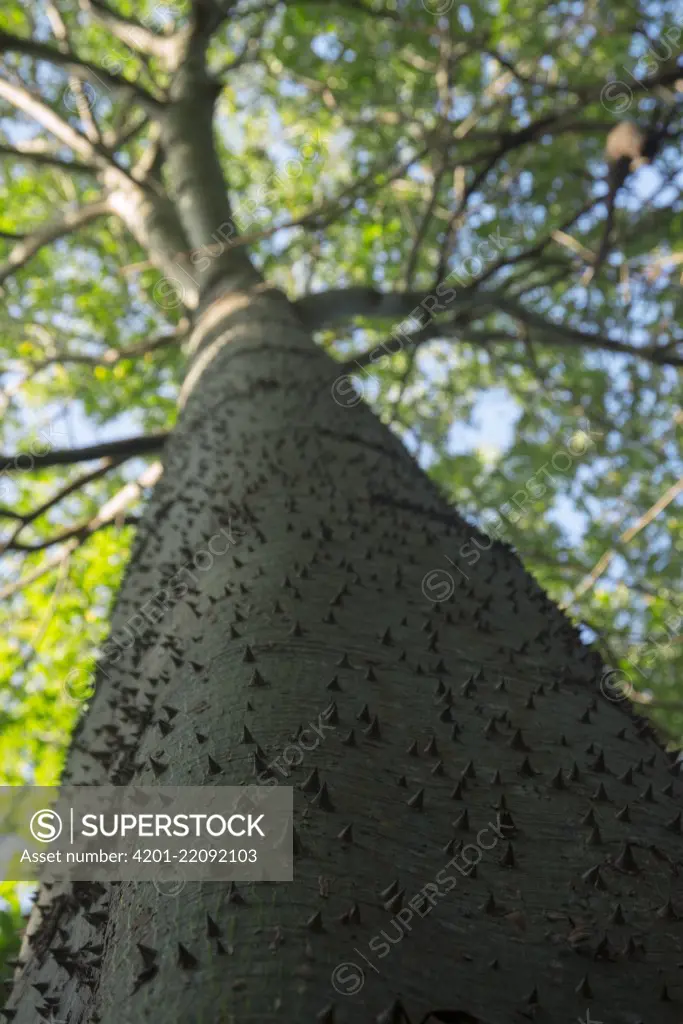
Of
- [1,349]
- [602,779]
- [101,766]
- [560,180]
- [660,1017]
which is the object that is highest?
[560,180]

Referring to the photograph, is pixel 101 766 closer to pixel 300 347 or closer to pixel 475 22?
pixel 300 347

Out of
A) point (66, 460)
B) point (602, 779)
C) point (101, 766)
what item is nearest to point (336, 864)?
point (602, 779)

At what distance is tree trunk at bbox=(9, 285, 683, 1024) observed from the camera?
1.06m

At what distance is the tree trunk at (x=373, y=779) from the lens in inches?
41.6

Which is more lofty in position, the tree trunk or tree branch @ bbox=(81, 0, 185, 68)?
tree branch @ bbox=(81, 0, 185, 68)

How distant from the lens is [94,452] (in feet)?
14.9

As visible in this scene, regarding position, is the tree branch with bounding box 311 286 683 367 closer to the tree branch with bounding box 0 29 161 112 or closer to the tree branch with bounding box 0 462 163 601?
the tree branch with bounding box 0 462 163 601

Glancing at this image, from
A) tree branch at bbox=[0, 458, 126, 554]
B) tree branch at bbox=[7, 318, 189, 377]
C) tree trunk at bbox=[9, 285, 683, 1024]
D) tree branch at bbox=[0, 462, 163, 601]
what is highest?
tree branch at bbox=[7, 318, 189, 377]

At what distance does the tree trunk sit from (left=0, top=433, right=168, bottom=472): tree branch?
1595 millimetres

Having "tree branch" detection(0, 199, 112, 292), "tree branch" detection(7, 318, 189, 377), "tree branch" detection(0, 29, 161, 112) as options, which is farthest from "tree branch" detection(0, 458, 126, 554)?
"tree branch" detection(0, 29, 161, 112)

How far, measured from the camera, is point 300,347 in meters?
4.08

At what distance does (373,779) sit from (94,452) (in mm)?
3522

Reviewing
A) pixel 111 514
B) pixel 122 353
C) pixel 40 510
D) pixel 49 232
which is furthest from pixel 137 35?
pixel 40 510

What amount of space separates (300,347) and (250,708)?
2776 millimetres
